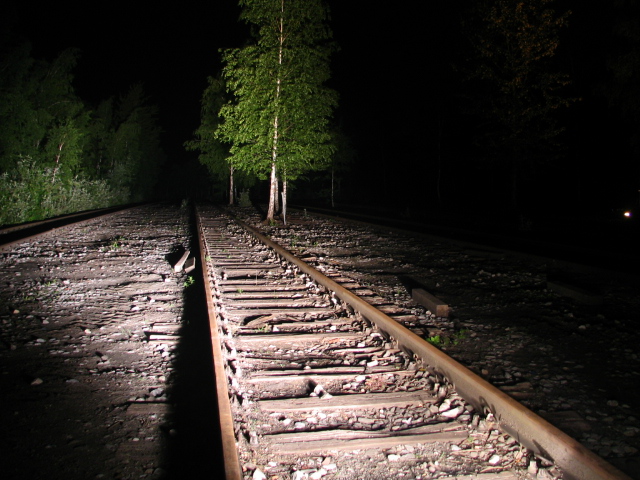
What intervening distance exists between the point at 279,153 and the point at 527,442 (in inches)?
632

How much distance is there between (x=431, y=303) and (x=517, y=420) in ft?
9.97

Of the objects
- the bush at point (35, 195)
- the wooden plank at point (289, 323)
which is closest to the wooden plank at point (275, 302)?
the wooden plank at point (289, 323)

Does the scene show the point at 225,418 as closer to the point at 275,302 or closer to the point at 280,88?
the point at 275,302

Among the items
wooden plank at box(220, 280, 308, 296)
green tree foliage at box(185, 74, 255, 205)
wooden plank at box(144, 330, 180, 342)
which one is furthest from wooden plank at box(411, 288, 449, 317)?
green tree foliage at box(185, 74, 255, 205)

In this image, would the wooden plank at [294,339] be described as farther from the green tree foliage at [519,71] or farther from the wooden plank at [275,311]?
the green tree foliage at [519,71]

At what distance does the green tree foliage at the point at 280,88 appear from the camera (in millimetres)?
16797

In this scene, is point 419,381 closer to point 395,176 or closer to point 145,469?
point 145,469

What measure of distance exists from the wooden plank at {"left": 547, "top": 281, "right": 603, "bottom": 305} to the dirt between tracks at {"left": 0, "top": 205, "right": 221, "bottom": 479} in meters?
5.61

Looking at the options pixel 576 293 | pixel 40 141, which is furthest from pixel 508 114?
pixel 40 141

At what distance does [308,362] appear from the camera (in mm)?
4176

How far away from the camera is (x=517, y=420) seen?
2873 millimetres

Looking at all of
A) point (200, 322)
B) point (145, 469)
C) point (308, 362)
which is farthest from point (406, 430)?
point (200, 322)

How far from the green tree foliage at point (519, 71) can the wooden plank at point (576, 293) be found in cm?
1671

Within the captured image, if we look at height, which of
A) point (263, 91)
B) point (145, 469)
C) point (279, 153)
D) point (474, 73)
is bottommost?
point (145, 469)
